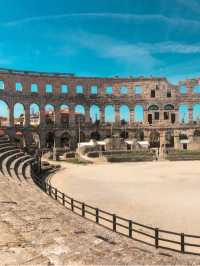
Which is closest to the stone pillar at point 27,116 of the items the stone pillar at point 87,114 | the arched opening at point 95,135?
the stone pillar at point 87,114

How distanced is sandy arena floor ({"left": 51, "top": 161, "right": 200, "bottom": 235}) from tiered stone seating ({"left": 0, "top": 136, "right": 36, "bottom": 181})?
275cm

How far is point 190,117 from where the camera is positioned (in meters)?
66.6

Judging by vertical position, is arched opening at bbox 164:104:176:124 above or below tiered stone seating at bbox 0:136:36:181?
above

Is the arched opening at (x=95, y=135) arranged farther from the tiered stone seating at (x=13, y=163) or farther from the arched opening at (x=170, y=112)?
the tiered stone seating at (x=13, y=163)

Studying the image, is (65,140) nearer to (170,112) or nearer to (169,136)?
(169,136)

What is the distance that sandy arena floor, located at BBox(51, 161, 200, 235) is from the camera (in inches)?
615

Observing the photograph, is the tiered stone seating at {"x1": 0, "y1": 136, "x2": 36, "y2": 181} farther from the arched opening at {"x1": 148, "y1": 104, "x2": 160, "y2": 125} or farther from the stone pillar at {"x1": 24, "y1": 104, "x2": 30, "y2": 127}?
the arched opening at {"x1": 148, "y1": 104, "x2": 160, "y2": 125}

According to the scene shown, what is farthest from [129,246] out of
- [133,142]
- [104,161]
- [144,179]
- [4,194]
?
[133,142]

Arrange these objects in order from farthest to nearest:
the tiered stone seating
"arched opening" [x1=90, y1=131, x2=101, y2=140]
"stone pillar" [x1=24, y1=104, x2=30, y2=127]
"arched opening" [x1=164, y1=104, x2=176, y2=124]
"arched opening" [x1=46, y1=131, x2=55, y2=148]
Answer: "arched opening" [x1=164, y1=104, x2=176, y2=124] < "arched opening" [x1=90, y1=131, x2=101, y2=140] < "arched opening" [x1=46, y1=131, x2=55, y2=148] < "stone pillar" [x1=24, y1=104, x2=30, y2=127] < the tiered stone seating

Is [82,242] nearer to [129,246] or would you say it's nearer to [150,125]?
[129,246]

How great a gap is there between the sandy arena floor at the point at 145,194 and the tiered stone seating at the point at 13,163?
2.75 m

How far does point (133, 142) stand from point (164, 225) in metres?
39.7

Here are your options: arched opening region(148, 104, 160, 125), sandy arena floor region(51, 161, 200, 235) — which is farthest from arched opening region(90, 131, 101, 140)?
sandy arena floor region(51, 161, 200, 235)

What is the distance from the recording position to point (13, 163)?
28.0m
